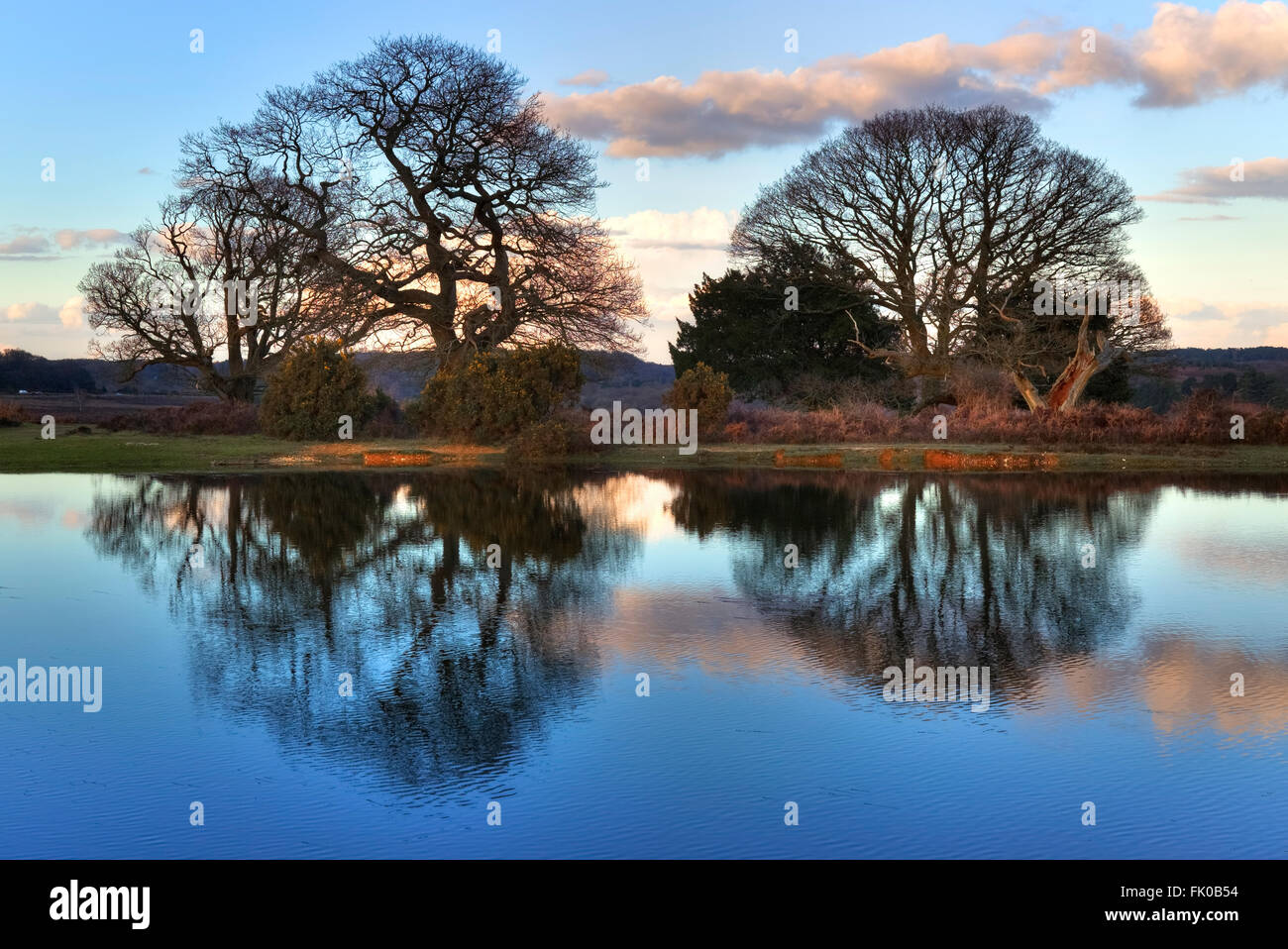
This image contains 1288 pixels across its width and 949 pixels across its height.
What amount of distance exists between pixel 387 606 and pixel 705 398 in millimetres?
24933

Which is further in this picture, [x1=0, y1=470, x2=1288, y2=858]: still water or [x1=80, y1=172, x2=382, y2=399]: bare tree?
[x1=80, y1=172, x2=382, y2=399]: bare tree

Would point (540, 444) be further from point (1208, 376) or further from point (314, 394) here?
point (1208, 376)

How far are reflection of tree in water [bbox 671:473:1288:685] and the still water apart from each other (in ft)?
0.25

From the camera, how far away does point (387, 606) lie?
12148 millimetres

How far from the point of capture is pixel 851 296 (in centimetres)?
4931

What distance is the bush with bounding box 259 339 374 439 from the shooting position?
3725cm

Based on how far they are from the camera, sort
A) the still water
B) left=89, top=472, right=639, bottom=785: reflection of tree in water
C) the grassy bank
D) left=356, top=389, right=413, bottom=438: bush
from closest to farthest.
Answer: the still water
left=89, top=472, right=639, bottom=785: reflection of tree in water
the grassy bank
left=356, top=389, right=413, bottom=438: bush

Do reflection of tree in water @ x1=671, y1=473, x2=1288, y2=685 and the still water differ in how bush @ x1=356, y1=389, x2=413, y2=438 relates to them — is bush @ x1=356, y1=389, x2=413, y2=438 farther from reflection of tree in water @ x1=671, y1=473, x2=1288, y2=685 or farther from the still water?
the still water

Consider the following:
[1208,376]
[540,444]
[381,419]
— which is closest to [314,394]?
[381,419]

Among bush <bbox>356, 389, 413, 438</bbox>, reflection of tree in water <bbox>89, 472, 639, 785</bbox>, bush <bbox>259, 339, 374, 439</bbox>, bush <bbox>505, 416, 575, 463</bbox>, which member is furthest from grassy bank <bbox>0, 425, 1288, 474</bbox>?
reflection of tree in water <bbox>89, 472, 639, 785</bbox>

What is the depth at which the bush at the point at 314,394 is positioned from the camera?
3725cm

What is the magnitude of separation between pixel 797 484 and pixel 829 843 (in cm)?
1984
